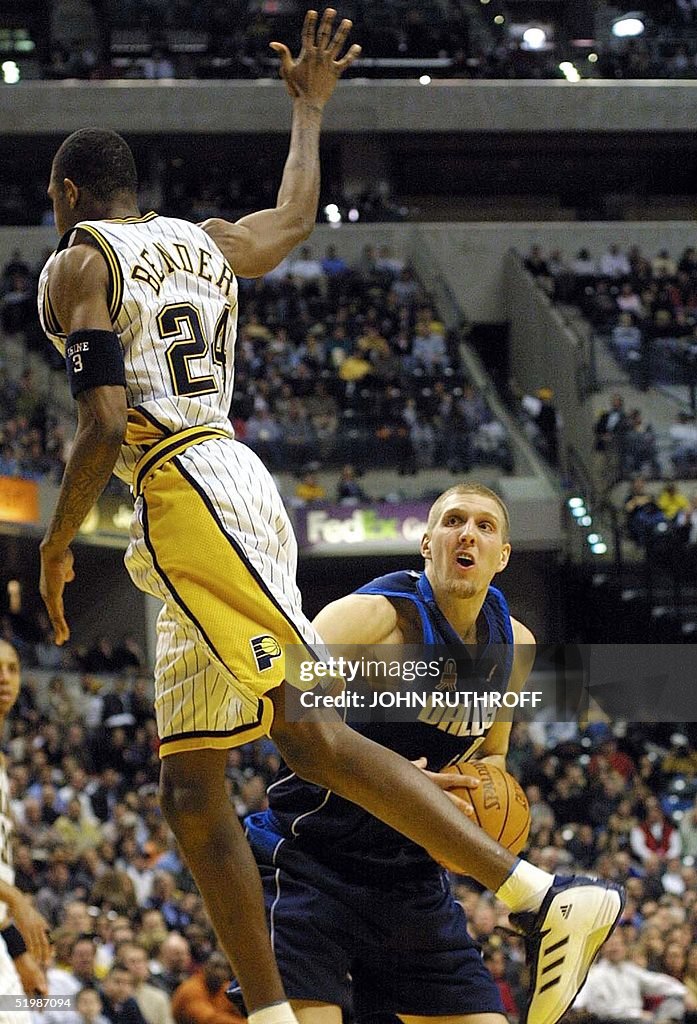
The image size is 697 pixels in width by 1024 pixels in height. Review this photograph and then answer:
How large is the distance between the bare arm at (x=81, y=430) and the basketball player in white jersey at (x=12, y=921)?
0.88m

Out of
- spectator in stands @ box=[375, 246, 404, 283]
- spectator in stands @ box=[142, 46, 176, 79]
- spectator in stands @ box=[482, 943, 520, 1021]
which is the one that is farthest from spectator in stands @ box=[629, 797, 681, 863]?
spectator in stands @ box=[142, 46, 176, 79]

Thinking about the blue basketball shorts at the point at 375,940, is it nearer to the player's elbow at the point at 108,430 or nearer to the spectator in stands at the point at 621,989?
the player's elbow at the point at 108,430

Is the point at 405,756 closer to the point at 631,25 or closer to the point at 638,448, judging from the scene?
the point at 631,25

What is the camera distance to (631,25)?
10875 millimetres

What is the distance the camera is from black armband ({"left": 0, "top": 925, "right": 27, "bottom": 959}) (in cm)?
439

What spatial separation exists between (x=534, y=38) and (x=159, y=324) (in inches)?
440

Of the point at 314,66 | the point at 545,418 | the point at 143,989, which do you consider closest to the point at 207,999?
the point at 143,989

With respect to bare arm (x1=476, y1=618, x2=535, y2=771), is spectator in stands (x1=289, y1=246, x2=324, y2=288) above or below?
below

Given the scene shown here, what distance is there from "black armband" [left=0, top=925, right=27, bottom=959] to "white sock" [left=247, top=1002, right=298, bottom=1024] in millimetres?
1556

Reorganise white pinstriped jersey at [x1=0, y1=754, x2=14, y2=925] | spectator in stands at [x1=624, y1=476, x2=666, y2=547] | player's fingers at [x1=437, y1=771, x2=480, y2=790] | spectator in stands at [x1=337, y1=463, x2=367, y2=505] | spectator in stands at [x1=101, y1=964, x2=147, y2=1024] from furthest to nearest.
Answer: spectator in stands at [x1=337, y1=463, x2=367, y2=505]
spectator in stands at [x1=624, y1=476, x2=666, y2=547]
spectator in stands at [x1=101, y1=964, x2=147, y2=1024]
white pinstriped jersey at [x1=0, y1=754, x2=14, y2=925]
player's fingers at [x1=437, y1=771, x2=480, y2=790]

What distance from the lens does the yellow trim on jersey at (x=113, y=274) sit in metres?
3.12

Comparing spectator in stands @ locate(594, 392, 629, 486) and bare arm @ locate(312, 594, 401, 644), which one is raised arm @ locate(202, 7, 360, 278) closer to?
bare arm @ locate(312, 594, 401, 644)
